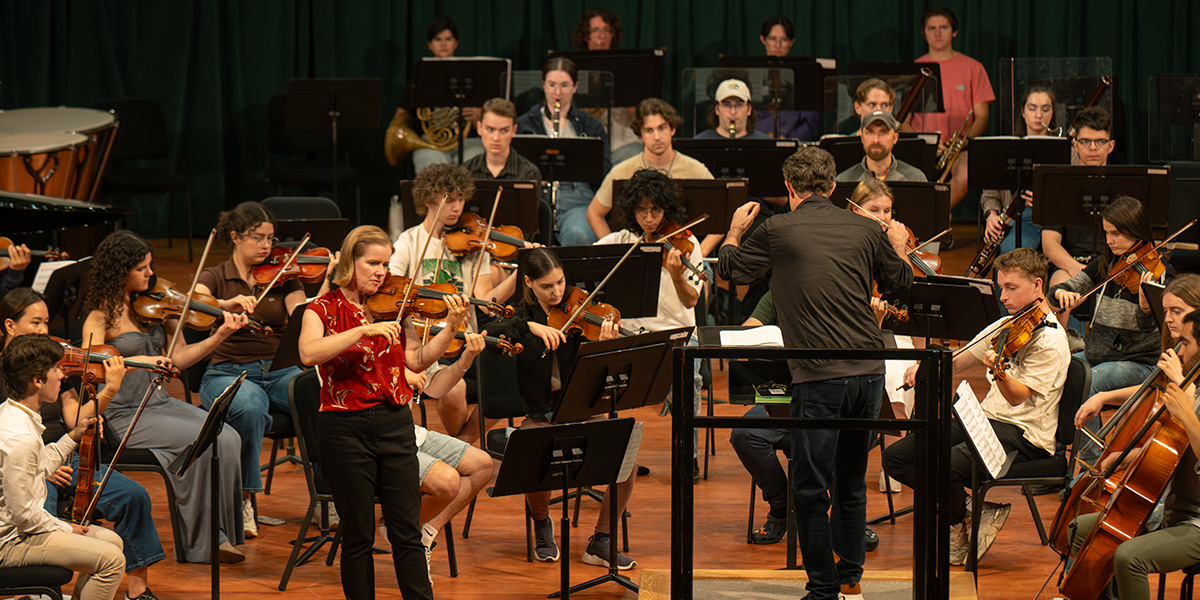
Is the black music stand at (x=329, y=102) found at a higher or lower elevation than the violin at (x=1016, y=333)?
higher

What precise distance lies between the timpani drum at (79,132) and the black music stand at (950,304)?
390cm

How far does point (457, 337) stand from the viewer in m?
4.39

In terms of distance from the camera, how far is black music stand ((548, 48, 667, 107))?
7.55 m

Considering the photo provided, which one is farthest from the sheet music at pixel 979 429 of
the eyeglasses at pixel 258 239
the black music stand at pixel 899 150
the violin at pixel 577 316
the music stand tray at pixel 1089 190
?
the eyeglasses at pixel 258 239

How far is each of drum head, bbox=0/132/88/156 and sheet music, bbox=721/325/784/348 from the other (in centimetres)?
333

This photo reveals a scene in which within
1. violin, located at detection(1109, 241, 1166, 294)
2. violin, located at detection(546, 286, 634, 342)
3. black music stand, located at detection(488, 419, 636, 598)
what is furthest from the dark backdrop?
black music stand, located at detection(488, 419, 636, 598)

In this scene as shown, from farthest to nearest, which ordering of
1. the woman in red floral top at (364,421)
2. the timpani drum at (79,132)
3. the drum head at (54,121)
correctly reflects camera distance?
the drum head at (54,121) → the timpani drum at (79,132) → the woman in red floral top at (364,421)

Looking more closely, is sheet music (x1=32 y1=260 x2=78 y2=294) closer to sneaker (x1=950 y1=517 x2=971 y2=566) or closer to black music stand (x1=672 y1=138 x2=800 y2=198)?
black music stand (x1=672 y1=138 x2=800 y2=198)

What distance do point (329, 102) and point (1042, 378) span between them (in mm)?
5016

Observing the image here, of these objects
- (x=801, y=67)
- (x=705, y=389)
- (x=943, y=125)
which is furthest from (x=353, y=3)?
(x=705, y=389)

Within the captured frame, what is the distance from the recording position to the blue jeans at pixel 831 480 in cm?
349

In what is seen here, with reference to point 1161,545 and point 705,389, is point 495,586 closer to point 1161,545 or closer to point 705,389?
point 705,389

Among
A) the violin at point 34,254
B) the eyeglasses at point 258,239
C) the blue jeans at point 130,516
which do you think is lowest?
the blue jeans at point 130,516

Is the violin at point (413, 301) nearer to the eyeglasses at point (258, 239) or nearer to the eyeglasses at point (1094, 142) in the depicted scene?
the eyeglasses at point (258, 239)
